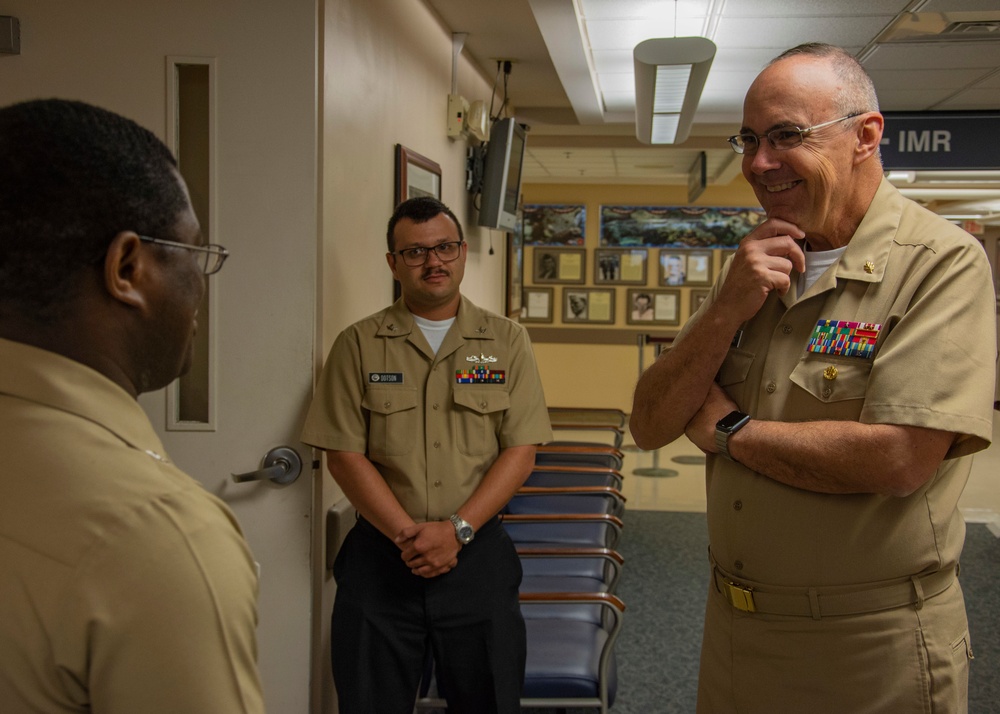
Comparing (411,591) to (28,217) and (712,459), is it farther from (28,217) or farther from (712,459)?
(28,217)

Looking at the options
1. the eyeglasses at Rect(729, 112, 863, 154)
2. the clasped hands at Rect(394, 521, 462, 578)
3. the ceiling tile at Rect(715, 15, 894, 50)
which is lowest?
the clasped hands at Rect(394, 521, 462, 578)

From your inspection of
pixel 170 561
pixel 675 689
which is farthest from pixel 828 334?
pixel 675 689

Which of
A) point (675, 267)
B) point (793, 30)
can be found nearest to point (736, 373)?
point (793, 30)

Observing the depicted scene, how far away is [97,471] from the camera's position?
2.20 feet

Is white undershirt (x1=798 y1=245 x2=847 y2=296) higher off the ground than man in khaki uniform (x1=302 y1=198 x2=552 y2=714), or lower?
higher

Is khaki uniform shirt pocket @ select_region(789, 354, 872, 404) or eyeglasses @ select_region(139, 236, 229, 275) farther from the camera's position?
khaki uniform shirt pocket @ select_region(789, 354, 872, 404)

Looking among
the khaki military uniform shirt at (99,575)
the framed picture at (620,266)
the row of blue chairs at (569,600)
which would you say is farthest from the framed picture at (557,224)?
the khaki military uniform shirt at (99,575)

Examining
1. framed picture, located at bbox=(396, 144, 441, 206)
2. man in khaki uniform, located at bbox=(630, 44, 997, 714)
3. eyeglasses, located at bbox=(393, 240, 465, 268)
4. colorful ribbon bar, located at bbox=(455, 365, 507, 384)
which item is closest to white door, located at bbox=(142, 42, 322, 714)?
eyeglasses, located at bbox=(393, 240, 465, 268)

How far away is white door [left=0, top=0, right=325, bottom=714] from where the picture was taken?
2.11m

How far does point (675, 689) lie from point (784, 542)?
2.21 metres

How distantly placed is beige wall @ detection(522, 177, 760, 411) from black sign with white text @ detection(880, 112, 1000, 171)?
515 centimetres

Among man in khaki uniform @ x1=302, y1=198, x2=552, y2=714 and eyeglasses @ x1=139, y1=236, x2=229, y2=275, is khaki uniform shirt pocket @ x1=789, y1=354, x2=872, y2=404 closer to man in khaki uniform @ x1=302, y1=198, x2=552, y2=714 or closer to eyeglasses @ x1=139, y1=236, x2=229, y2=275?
eyeglasses @ x1=139, y1=236, x2=229, y2=275

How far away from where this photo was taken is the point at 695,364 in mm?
1454

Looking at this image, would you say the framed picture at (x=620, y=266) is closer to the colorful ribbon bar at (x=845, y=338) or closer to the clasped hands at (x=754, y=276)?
the clasped hands at (x=754, y=276)
